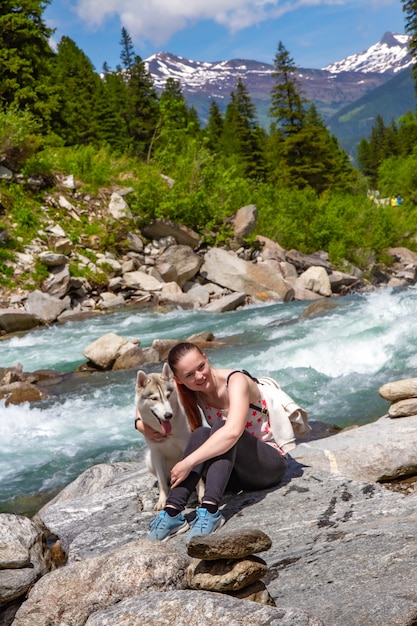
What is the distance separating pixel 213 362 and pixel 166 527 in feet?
24.4

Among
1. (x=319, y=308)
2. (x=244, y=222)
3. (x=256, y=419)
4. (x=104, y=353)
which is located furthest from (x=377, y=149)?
(x=256, y=419)

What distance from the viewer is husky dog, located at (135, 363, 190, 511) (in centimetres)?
426

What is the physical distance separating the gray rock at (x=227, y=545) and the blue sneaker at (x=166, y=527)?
3.07 ft

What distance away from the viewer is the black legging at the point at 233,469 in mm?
4012

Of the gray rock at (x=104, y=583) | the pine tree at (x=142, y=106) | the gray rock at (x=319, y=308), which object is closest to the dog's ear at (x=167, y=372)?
the gray rock at (x=104, y=583)

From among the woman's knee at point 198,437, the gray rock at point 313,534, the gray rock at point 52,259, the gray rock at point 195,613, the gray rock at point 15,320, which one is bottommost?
the gray rock at point 313,534

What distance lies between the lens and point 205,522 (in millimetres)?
3855

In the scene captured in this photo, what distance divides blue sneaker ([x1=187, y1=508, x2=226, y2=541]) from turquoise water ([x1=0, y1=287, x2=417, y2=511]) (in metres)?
3.48

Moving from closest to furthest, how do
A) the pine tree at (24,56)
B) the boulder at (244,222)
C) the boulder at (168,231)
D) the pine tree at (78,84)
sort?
the boulder at (168,231)
the boulder at (244,222)
the pine tree at (24,56)
the pine tree at (78,84)

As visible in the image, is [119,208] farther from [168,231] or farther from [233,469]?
[233,469]

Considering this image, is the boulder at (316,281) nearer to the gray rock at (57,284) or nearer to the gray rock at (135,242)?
the gray rock at (135,242)

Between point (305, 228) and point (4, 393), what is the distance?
69.0ft

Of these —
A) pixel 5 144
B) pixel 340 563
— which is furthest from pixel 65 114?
pixel 340 563

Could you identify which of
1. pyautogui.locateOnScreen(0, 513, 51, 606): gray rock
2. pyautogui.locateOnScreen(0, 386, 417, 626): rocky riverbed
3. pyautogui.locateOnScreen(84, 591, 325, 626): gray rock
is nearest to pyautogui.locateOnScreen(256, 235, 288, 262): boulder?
pyautogui.locateOnScreen(0, 386, 417, 626): rocky riverbed
